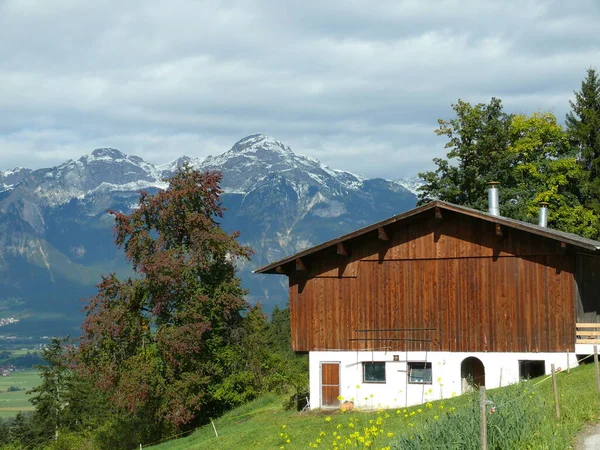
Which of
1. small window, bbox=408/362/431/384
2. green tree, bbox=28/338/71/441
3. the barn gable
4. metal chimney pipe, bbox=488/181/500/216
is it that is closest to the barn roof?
the barn gable

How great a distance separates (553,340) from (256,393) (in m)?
20.4

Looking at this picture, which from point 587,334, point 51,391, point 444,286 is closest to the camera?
point 587,334

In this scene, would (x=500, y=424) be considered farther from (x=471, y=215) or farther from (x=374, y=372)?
(x=374, y=372)

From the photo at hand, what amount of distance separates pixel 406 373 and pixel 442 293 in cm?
342

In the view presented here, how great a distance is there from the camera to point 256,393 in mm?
46344

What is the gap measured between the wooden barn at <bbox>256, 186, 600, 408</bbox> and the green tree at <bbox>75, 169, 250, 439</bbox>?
1149 centimetres

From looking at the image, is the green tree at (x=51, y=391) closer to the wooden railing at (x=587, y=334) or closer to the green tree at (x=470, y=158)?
the green tree at (x=470, y=158)

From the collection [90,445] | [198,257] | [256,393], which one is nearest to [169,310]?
[198,257]

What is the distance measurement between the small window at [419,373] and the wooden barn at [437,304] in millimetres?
39

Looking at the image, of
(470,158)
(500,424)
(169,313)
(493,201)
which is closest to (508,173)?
(470,158)

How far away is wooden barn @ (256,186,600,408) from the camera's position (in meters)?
30.7

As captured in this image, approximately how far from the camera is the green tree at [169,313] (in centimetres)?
4316

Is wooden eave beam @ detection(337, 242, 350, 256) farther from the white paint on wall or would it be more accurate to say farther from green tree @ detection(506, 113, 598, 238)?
green tree @ detection(506, 113, 598, 238)

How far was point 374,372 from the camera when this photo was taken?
3288 cm
